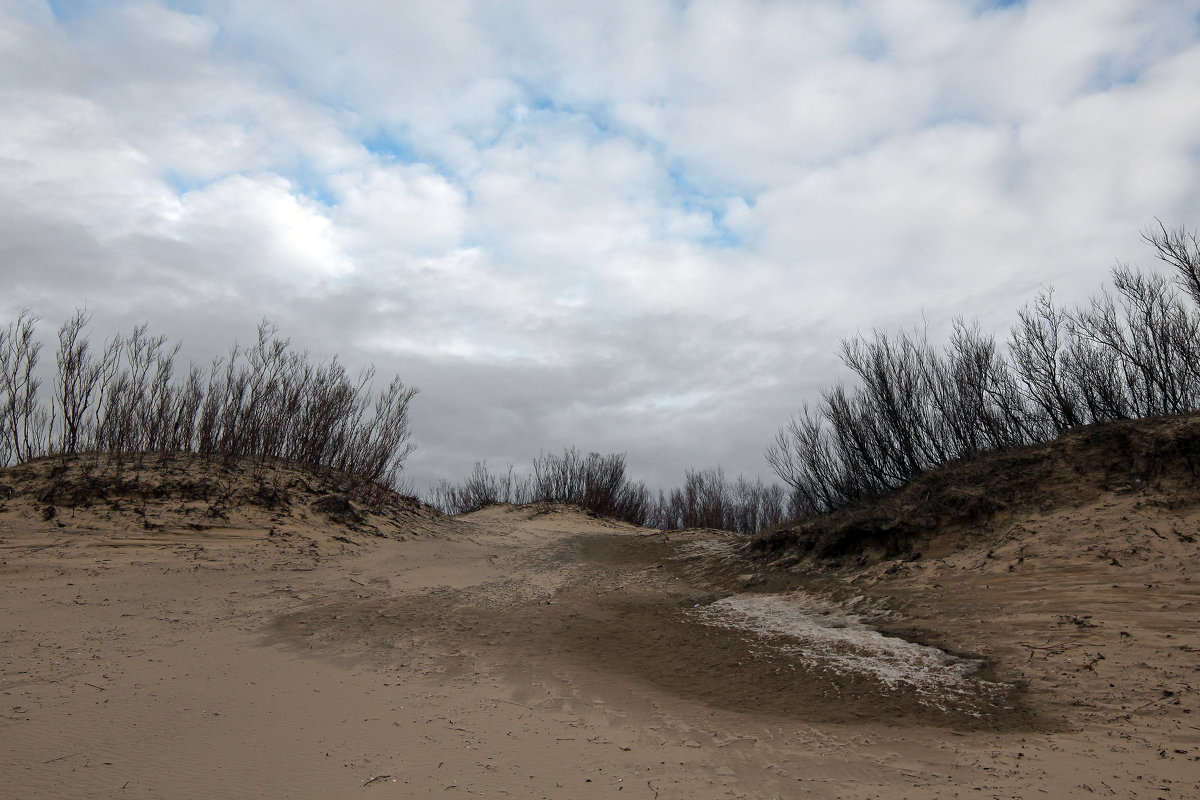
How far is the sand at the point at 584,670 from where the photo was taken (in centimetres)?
339

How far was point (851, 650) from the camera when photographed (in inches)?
225

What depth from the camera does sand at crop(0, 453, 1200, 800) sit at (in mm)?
3389

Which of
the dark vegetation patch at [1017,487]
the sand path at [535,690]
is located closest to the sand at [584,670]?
the sand path at [535,690]

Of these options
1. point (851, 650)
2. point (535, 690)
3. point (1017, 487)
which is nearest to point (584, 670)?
point (535, 690)

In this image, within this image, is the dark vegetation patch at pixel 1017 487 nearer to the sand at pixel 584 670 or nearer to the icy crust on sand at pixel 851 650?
the sand at pixel 584 670

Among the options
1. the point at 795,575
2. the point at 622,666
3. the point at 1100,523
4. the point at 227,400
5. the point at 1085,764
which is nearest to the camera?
the point at 1085,764

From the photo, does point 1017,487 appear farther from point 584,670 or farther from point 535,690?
point 535,690

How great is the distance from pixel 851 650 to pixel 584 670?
260 centimetres

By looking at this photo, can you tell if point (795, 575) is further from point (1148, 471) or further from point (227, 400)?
point (227, 400)

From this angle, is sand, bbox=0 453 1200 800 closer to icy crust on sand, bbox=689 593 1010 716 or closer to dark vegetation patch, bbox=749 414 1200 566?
icy crust on sand, bbox=689 593 1010 716

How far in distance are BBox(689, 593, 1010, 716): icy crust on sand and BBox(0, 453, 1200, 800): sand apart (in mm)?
34

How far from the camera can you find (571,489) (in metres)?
20.8

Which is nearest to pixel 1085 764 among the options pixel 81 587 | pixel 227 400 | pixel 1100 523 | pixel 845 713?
pixel 845 713

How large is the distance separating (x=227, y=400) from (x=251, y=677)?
9.02 meters
